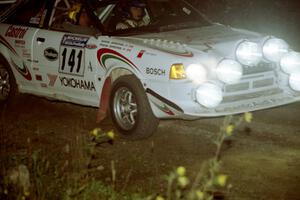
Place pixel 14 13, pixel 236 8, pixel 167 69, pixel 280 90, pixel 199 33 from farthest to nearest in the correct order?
1. pixel 236 8
2. pixel 14 13
3. pixel 199 33
4. pixel 280 90
5. pixel 167 69

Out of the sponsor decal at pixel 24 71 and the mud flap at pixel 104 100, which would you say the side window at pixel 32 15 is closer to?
the sponsor decal at pixel 24 71

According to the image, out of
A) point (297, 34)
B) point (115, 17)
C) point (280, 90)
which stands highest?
point (115, 17)

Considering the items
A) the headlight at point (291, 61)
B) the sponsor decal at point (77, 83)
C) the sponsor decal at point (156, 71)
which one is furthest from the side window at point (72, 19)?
the headlight at point (291, 61)

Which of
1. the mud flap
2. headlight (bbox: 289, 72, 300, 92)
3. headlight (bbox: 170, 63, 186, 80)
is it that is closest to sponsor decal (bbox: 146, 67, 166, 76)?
headlight (bbox: 170, 63, 186, 80)

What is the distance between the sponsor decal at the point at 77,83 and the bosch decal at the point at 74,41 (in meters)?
0.40

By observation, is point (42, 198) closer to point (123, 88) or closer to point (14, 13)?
point (123, 88)

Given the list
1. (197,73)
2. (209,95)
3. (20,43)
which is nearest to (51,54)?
(20,43)

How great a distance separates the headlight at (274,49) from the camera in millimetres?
6539

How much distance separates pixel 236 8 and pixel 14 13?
5.75m

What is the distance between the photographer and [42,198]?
15.3 ft

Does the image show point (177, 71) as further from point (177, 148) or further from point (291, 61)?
point (291, 61)

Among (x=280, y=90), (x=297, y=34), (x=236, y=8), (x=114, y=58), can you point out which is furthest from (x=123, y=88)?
(x=297, y=34)

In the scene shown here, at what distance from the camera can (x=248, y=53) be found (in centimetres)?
645

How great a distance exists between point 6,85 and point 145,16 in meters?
2.14
